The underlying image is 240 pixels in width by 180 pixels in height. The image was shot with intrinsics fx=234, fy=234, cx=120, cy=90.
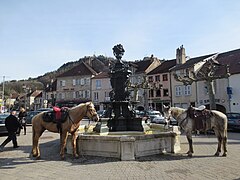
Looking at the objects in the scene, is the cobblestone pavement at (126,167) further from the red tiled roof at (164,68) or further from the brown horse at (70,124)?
the red tiled roof at (164,68)

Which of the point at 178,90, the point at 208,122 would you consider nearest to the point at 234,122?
the point at 208,122

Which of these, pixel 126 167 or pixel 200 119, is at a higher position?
pixel 200 119

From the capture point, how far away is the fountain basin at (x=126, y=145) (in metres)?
8.00

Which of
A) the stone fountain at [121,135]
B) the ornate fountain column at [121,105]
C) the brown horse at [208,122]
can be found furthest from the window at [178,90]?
the brown horse at [208,122]

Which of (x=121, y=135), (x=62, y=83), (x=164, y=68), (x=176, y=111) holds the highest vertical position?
(x=164, y=68)

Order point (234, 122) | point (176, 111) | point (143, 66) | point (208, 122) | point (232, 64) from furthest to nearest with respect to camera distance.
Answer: point (143, 66) → point (232, 64) → point (234, 122) → point (176, 111) → point (208, 122)

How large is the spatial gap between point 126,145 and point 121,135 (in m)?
1.47

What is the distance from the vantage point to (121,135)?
9453 mm

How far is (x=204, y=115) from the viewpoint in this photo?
361 inches

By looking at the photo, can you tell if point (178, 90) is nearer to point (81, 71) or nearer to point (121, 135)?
point (81, 71)

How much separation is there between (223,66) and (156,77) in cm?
1524

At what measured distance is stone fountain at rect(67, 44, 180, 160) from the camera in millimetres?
8117

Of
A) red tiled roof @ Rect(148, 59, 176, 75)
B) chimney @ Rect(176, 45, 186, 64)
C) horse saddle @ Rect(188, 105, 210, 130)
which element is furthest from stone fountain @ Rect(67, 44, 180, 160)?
red tiled roof @ Rect(148, 59, 176, 75)

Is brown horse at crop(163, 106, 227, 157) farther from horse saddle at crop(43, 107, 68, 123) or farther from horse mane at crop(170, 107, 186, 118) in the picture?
horse saddle at crop(43, 107, 68, 123)
